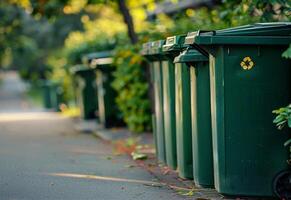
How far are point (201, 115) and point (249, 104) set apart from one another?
2.48 ft

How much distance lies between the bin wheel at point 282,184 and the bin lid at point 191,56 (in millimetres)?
1438

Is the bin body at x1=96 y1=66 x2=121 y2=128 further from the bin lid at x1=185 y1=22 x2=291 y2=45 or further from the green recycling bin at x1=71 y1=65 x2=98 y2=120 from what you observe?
the bin lid at x1=185 y1=22 x2=291 y2=45

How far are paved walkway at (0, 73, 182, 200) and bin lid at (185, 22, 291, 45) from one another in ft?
5.64

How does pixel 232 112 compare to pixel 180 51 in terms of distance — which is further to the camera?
pixel 180 51

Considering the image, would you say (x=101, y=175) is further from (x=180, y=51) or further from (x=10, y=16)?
(x=10, y=16)

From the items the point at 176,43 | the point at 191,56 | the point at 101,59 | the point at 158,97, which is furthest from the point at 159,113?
the point at 101,59

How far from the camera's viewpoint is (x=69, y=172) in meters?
9.33

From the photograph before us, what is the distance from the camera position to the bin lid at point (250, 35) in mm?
6910

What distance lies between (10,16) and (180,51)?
24.3 meters

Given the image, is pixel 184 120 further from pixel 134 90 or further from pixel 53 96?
pixel 53 96

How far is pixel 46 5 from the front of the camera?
48.5 ft

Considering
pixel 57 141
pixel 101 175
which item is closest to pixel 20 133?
pixel 57 141

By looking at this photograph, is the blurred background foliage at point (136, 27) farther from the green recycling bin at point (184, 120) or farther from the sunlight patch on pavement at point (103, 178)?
the sunlight patch on pavement at point (103, 178)

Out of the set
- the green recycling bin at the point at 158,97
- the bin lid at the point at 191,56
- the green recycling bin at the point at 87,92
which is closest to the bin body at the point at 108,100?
the green recycling bin at the point at 87,92
